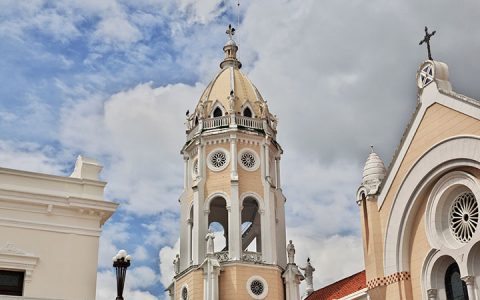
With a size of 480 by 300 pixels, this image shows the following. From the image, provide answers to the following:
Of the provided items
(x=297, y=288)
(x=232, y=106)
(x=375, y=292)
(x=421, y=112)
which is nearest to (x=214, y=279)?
(x=297, y=288)

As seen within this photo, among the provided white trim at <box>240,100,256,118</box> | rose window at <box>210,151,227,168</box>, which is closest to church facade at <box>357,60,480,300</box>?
rose window at <box>210,151,227,168</box>

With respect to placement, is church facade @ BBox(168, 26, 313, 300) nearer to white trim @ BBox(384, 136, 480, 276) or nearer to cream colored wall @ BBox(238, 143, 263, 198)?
cream colored wall @ BBox(238, 143, 263, 198)

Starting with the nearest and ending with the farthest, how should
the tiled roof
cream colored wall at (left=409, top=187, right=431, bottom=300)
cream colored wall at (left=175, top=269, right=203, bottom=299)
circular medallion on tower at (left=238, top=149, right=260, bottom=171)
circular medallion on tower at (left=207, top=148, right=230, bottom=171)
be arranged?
1. cream colored wall at (left=409, top=187, right=431, bottom=300)
2. the tiled roof
3. cream colored wall at (left=175, top=269, right=203, bottom=299)
4. circular medallion on tower at (left=207, top=148, right=230, bottom=171)
5. circular medallion on tower at (left=238, top=149, right=260, bottom=171)

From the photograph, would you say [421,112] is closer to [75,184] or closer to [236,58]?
[75,184]

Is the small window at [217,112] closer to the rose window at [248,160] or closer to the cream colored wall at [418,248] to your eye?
the rose window at [248,160]

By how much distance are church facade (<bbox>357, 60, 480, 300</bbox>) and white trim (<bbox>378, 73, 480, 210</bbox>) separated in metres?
0.03

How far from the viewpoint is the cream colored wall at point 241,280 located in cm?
3678

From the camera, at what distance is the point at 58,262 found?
19.5 meters

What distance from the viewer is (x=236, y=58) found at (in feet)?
148

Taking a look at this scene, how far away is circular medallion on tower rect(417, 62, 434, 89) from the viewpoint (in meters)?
25.1

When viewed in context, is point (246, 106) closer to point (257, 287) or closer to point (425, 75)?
point (257, 287)

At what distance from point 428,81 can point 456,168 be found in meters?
3.67

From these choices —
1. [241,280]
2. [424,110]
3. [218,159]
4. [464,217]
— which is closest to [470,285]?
[464,217]

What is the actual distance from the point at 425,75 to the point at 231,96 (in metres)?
17.5
